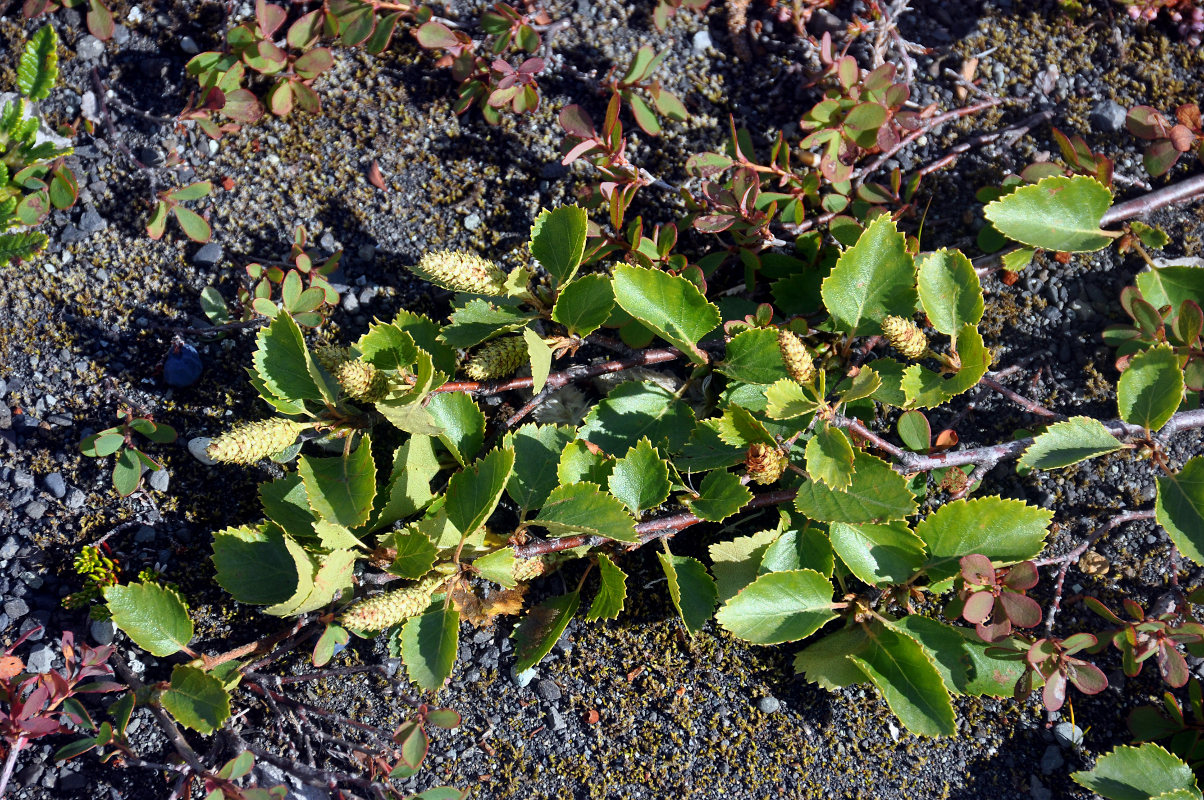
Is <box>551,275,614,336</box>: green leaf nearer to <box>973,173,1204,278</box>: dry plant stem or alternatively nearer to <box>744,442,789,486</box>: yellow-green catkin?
<box>744,442,789,486</box>: yellow-green catkin

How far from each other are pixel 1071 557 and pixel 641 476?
1041mm

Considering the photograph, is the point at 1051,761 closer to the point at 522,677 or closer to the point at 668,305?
the point at 522,677

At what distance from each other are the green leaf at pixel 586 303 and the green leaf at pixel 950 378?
2.20 feet

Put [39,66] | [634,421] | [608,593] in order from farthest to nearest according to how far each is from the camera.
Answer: [39,66]
[634,421]
[608,593]

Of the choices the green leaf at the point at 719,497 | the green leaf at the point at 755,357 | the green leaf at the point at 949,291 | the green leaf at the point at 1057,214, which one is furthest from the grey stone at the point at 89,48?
the green leaf at the point at 1057,214

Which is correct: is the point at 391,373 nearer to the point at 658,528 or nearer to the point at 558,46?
the point at 658,528

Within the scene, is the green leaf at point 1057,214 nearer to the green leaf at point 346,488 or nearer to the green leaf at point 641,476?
the green leaf at point 641,476

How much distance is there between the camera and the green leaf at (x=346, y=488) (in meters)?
1.80

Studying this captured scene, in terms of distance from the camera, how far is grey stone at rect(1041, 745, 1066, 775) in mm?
1973

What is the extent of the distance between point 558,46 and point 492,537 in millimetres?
1352

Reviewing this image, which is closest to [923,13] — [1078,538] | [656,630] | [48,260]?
[1078,538]

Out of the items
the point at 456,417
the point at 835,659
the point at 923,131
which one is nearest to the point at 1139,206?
the point at 923,131

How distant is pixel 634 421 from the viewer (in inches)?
78.5

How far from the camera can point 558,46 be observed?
2.42 meters
